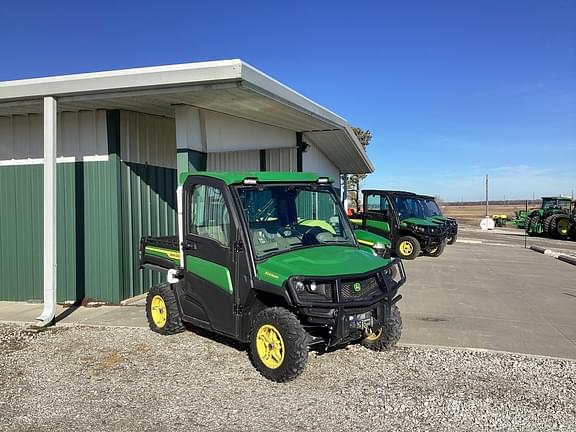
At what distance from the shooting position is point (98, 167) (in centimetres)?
863

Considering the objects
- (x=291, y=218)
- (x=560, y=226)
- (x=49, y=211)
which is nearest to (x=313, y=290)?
(x=291, y=218)

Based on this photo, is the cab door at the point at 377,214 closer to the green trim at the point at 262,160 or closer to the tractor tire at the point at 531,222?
the green trim at the point at 262,160

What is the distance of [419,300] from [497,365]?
11.8 ft

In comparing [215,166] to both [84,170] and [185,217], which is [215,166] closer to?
[84,170]

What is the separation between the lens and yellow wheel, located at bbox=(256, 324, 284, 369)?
188 inches

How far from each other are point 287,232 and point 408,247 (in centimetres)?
1076

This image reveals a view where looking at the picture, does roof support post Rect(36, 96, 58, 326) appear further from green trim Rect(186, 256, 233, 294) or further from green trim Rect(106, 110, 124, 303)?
green trim Rect(186, 256, 233, 294)

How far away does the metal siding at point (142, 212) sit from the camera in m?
8.80

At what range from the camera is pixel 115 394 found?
4.66 meters

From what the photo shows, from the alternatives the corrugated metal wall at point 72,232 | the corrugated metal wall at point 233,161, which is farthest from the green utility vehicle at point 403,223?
the corrugated metal wall at point 72,232

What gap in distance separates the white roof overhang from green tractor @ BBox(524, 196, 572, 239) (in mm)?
23193

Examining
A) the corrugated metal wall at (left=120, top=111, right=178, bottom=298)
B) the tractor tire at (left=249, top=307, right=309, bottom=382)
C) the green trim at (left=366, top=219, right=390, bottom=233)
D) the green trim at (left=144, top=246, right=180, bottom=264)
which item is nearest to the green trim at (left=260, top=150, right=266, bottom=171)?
the corrugated metal wall at (left=120, top=111, right=178, bottom=298)

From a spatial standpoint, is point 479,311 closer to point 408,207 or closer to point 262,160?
point 262,160

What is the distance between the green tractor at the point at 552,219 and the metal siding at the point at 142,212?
22.8 meters
